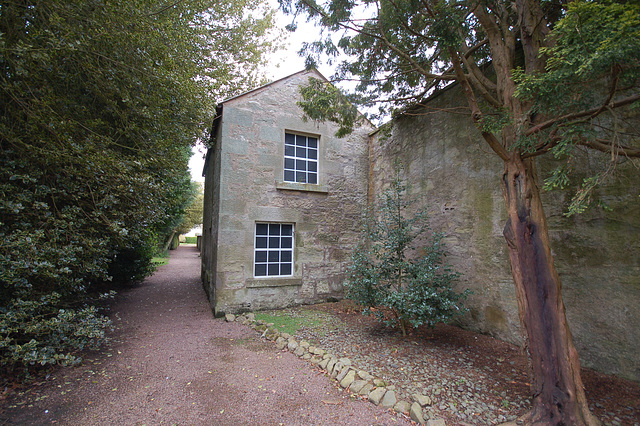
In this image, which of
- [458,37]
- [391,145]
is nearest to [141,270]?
[391,145]

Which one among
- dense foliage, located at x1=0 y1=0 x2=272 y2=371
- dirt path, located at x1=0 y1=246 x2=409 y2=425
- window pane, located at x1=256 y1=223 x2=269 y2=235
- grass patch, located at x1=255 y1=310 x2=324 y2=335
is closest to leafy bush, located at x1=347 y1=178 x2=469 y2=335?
grass patch, located at x1=255 y1=310 x2=324 y2=335

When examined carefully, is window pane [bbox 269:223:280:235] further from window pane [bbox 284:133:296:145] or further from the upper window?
window pane [bbox 284:133:296:145]

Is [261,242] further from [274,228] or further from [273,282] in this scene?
[273,282]

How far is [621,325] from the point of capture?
3117 mm

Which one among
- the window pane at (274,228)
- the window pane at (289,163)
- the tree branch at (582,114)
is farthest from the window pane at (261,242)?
the tree branch at (582,114)

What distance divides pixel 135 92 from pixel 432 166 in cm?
546

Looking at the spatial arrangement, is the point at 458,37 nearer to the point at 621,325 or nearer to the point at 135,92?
the point at 621,325

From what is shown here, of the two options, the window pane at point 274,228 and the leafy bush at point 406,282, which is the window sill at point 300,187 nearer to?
the window pane at point 274,228

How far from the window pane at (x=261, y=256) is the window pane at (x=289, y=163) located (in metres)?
2.16

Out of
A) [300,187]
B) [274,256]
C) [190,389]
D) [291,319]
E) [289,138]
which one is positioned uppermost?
[289,138]

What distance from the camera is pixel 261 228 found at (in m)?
6.60

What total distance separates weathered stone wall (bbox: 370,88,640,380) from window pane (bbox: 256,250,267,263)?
141 inches

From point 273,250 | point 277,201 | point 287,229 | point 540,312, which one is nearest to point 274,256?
point 273,250

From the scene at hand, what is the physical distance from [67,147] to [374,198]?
622cm
